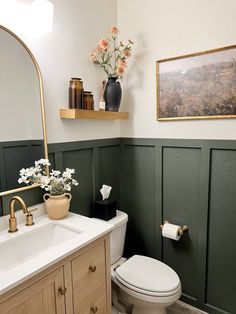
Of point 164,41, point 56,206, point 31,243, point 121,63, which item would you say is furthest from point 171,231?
point 164,41

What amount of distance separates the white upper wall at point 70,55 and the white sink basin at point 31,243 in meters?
0.58

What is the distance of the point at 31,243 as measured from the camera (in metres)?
1.36

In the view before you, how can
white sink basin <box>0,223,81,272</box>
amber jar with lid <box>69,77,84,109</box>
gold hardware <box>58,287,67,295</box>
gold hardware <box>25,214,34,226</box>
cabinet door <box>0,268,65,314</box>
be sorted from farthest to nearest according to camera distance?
1. amber jar with lid <box>69,77,84,109</box>
2. gold hardware <box>25,214,34,226</box>
3. white sink basin <box>0,223,81,272</box>
4. gold hardware <box>58,287,67,295</box>
5. cabinet door <box>0,268,65,314</box>

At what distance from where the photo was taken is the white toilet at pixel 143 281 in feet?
4.96

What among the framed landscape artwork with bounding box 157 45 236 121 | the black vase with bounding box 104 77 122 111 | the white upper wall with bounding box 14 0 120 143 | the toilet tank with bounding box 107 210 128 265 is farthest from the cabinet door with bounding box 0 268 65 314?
the framed landscape artwork with bounding box 157 45 236 121

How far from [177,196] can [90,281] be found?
93cm

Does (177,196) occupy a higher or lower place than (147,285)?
higher

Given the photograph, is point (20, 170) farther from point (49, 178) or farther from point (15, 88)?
point (15, 88)

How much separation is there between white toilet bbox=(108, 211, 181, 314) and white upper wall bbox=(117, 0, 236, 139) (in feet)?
2.74

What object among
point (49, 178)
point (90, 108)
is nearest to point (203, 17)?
point (90, 108)

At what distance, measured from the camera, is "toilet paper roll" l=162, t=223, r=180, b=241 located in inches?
71.5

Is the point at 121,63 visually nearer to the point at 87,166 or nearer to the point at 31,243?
the point at 87,166

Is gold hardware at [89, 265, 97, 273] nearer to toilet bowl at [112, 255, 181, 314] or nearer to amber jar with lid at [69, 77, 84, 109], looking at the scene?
toilet bowl at [112, 255, 181, 314]

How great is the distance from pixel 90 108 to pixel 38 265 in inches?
43.1
